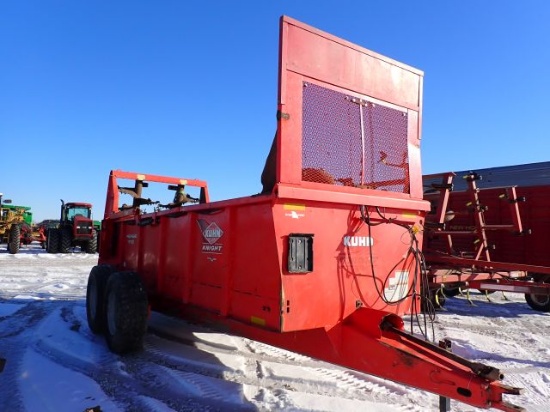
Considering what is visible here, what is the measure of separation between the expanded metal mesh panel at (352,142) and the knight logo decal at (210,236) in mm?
944

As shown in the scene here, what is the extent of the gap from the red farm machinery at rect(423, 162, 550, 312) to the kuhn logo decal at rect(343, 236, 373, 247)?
9.99 ft

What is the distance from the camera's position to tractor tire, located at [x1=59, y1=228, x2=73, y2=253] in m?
→ 19.9

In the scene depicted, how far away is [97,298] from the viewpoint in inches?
210

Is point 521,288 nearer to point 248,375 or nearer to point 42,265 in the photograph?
point 248,375

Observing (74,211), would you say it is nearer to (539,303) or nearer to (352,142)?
(539,303)

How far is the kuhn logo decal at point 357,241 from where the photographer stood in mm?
3170

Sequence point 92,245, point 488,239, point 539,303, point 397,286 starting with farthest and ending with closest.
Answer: point 92,245, point 488,239, point 539,303, point 397,286

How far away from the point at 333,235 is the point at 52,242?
2015cm

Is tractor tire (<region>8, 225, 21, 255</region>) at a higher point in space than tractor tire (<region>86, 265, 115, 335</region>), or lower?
higher

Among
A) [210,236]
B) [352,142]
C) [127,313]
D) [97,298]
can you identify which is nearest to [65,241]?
[97,298]

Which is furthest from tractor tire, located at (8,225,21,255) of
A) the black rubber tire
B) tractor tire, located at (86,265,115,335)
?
the black rubber tire

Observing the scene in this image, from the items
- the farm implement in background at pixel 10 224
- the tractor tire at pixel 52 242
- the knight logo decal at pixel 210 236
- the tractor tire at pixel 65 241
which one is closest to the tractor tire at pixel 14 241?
the farm implement in background at pixel 10 224

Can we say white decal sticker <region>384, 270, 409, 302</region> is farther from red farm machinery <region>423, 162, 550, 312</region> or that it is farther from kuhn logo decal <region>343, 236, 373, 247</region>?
red farm machinery <region>423, 162, 550, 312</region>

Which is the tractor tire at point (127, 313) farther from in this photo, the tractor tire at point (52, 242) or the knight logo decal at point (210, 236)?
the tractor tire at point (52, 242)
